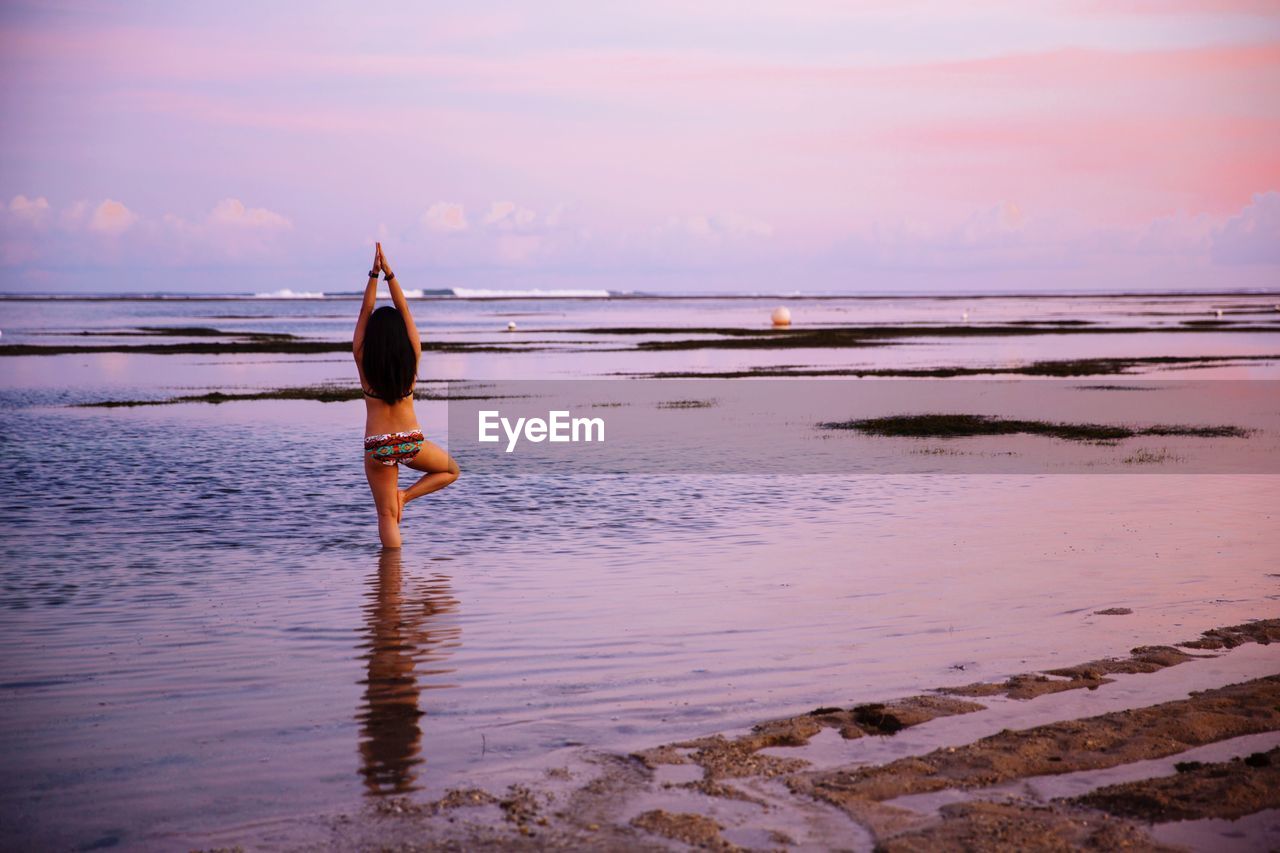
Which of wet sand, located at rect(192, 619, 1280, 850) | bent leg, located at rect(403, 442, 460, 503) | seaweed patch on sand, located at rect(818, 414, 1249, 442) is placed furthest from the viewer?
seaweed patch on sand, located at rect(818, 414, 1249, 442)

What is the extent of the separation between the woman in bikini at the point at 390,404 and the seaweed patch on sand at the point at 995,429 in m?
14.3

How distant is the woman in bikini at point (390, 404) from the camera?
11906 millimetres

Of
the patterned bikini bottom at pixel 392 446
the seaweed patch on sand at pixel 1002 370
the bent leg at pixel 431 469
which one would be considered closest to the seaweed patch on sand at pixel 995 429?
the bent leg at pixel 431 469

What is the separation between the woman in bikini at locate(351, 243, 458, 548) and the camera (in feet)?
39.1

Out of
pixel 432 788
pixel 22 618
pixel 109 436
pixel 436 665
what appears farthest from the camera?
pixel 109 436

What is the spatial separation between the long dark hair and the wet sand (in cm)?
594

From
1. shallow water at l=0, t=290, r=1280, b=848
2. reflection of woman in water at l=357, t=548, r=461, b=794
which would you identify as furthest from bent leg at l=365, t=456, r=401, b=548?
reflection of woman in water at l=357, t=548, r=461, b=794

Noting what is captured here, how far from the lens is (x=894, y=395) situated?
35.6m

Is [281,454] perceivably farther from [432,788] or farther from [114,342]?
[114,342]

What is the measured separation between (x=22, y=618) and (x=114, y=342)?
66.2 m

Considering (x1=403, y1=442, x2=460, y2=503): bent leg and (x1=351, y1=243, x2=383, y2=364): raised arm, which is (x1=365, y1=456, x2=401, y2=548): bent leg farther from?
(x1=351, y1=243, x2=383, y2=364): raised arm

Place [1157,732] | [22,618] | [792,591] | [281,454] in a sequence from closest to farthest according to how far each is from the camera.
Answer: [1157,732], [22,618], [792,591], [281,454]

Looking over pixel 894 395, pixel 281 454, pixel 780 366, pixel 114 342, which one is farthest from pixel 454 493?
pixel 114 342

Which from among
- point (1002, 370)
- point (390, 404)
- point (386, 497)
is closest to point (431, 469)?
point (386, 497)
